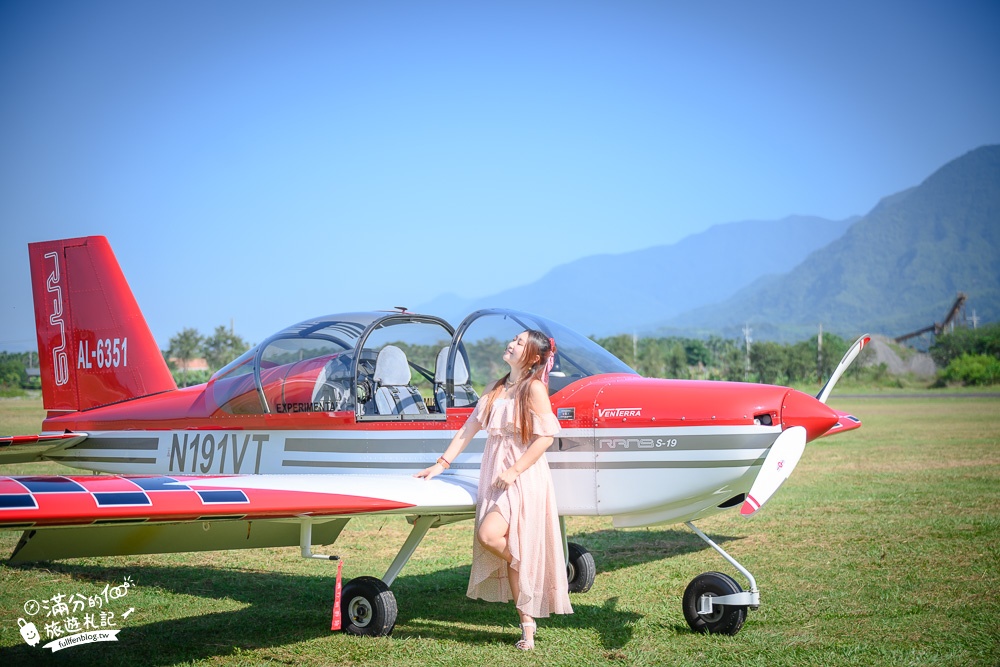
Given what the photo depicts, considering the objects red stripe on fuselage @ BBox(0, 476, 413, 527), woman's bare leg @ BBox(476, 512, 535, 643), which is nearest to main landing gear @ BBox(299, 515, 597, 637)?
red stripe on fuselage @ BBox(0, 476, 413, 527)

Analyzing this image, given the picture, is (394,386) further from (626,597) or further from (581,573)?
(626,597)

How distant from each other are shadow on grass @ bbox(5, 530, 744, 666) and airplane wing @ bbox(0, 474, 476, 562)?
1.76 ft

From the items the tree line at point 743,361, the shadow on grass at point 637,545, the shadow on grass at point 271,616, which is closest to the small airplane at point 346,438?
the shadow on grass at point 271,616

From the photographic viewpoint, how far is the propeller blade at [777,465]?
15.4 feet

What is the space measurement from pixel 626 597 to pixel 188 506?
126 inches

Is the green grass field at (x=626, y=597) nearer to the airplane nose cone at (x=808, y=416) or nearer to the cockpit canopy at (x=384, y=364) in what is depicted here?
the airplane nose cone at (x=808, y=416)

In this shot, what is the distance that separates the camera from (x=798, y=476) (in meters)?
12.7

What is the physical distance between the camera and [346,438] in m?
6.07

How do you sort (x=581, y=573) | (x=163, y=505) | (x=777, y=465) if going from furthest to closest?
(x=581, y=573) → (x=777, y=465) → (x=163, y=505)

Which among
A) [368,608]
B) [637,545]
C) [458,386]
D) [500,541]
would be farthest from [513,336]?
[637,545]

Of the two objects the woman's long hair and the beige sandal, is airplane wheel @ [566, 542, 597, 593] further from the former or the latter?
the woman's long hair

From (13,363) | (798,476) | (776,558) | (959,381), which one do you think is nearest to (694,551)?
(776,558)

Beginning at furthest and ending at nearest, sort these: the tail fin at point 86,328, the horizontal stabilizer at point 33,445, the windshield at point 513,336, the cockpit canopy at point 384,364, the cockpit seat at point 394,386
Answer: the tail fin at point 86,328
the horizontal stabilizer at point 33,445
the cockpit seat at point 394,386
the cockpit canopy at point 384,364
the windshield at point 513,336

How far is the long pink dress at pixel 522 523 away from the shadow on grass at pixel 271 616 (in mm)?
427
